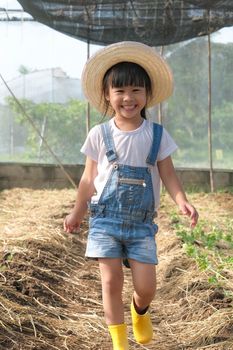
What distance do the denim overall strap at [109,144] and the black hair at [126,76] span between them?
0.22 metres

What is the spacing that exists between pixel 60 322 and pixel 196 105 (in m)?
8.41

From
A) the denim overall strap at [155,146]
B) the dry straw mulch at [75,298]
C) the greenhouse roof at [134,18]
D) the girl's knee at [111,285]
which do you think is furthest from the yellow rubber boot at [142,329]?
the greenhouse roof at [134,18]

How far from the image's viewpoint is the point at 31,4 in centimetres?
818

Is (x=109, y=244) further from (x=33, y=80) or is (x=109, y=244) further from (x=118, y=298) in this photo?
(x=33, y=80)

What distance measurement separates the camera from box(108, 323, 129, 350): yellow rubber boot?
273 centimetres

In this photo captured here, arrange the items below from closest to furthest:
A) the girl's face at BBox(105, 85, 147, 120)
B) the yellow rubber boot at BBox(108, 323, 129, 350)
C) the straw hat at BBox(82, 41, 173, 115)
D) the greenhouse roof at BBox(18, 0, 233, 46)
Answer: the yellow rubber boot at BBox(108, 323, 129, 350), the girl's face at BBox(105, 85, 147, 120), the straw hat at BBox(82, 41, 173, 115), the greenhouse roof at BBox(18, 0, 233, 46)

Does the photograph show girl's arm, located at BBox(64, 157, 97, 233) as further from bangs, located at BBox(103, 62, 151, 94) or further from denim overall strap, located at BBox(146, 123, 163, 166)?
bangs, located at BBox(103, 62, 151, 94)

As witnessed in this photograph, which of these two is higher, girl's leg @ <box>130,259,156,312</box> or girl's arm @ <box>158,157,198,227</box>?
girl's arm @ <box>158,157,198,227</box>

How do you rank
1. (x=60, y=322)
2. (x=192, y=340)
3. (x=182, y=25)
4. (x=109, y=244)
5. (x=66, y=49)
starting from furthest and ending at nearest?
(x=66, y=49), (x=182, y=25), (x=60, y=322), (x=192, y=340), (x=109, y=244)

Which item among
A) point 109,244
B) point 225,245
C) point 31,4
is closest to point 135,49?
point 109,244

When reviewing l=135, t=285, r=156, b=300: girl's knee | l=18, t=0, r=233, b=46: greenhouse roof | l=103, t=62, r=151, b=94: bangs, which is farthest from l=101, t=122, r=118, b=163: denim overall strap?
l=18, t=0, r=233, b=46: greenhouse roof

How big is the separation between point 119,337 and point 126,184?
737mm

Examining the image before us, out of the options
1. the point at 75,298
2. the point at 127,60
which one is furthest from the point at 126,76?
the point at 75,298

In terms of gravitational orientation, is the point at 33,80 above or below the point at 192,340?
above
